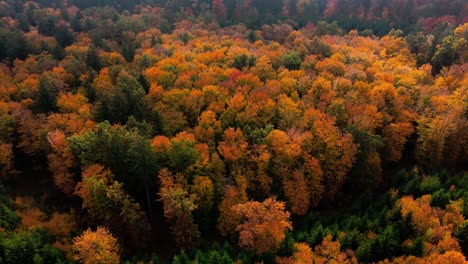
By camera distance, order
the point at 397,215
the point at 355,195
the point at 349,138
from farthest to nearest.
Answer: the point at 355,195 → the point at 349,138 → the point at 397,215

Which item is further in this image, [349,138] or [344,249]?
[349,138]

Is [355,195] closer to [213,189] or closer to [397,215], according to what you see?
[397,215]

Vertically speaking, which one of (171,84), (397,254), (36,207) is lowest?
(36,207)

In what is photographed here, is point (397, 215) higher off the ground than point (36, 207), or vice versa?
point (397, 215)

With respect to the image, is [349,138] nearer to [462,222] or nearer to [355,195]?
[355,195]

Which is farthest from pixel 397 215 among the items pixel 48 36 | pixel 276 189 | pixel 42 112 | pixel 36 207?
pixel 48 36

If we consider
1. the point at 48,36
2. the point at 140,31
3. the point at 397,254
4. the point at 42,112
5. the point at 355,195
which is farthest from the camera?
the point at 140,31

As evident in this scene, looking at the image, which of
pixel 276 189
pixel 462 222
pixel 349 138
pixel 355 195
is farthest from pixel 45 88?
pixel 462 222
